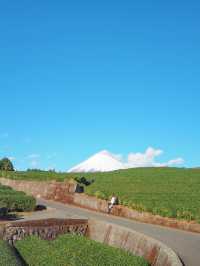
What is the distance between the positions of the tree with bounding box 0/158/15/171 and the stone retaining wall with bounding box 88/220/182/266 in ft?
117

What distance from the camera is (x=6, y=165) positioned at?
55.8 m

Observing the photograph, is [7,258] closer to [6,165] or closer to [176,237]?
[176,237]

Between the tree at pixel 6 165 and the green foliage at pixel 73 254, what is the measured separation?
37.2 m

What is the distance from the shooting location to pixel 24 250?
56.4 ft

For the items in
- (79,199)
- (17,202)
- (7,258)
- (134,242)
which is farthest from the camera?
(79,199)

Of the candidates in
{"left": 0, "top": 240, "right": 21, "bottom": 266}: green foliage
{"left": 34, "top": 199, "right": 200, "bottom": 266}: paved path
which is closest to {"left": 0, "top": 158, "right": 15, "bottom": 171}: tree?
{"left": 34, "top": 199, "right": 200, "bottom": 266}: paved path

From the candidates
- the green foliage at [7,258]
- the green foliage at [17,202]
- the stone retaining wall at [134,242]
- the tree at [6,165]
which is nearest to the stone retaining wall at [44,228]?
the stone retaining wall at [134,242]

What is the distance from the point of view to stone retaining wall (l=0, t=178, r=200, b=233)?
2117 centimetres

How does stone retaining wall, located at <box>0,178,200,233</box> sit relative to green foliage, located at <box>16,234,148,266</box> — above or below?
above

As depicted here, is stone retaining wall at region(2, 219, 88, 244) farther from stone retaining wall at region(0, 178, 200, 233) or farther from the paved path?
stone retaining wall at region(0, 178, 200, 233)

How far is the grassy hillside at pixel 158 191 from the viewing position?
2256cm

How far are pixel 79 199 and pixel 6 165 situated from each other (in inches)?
1063

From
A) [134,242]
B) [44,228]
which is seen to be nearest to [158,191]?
[44,228]

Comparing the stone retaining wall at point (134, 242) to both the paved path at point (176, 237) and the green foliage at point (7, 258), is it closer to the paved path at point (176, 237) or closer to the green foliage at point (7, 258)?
the paved path at point (176, 237)
